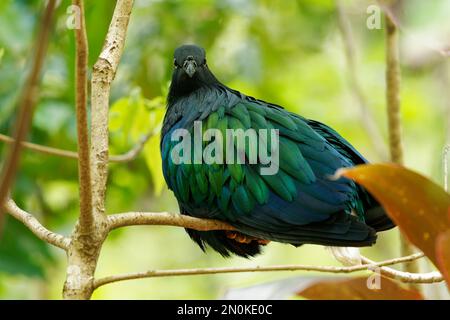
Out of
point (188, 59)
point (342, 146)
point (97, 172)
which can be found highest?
point (188, 59)

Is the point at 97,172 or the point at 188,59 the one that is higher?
the point at 188,59

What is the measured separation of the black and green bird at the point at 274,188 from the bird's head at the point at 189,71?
21cm

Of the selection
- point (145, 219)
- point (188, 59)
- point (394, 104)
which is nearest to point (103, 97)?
point (145, 219)

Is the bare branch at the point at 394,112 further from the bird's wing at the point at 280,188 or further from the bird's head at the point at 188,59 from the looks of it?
the bird's head at the point at 188,59

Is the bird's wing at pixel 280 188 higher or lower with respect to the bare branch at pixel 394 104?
lower

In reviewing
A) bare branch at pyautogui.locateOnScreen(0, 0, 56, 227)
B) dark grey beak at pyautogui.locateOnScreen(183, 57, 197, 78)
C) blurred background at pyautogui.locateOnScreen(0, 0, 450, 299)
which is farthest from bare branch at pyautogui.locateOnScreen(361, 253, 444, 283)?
dark grey beak at pyautogui.locateOnScreen(183, 57, 197, 78)

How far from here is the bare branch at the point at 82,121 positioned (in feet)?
6.02

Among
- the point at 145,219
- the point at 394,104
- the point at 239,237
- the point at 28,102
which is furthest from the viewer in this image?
the point at 394,104

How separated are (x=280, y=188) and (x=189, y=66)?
3.19ft

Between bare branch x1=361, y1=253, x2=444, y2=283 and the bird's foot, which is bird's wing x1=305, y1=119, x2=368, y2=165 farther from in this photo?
bare branch x1=361, y1=253, x2=444, y2=283

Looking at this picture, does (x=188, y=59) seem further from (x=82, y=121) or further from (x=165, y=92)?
(x=82, y=121)

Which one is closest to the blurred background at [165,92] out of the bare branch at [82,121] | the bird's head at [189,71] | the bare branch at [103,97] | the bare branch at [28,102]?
the bird's head at [189,71]

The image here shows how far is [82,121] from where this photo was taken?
196cm
